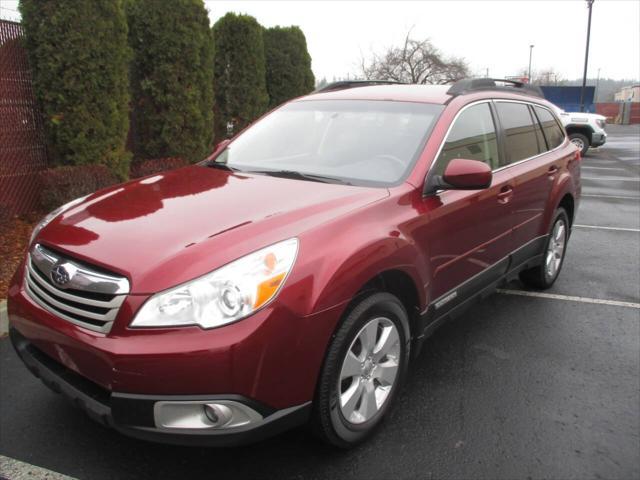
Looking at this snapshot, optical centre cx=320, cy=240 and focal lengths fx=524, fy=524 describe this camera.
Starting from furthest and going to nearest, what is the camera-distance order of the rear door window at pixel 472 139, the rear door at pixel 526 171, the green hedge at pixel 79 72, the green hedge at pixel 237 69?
the green hedge at pixel 237 69 < the green hedge at pixel 79 72 < the rear door at pixel 526 171 < the rear door window at pixel 472 139

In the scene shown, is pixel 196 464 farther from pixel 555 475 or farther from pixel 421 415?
pixel 555 475

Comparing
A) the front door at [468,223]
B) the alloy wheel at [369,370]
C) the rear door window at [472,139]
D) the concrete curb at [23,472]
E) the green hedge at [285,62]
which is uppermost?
the green hedge at [285,62]

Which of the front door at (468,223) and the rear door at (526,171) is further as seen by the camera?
the rear door at (526,171)

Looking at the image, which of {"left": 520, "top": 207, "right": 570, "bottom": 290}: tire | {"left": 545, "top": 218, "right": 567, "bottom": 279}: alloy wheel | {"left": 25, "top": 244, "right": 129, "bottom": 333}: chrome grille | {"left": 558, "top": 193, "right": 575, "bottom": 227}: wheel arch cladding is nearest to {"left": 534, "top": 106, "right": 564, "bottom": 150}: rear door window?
{"left": 558, "top": 193, "right": 575, "bottom": 227}: wheel arch cladding

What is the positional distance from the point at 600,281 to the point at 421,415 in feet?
11.0

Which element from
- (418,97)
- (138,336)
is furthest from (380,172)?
(138,336)

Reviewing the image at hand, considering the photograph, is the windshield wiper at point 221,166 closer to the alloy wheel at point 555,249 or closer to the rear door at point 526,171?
the rear door at point 526,171

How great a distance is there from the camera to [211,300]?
2.00 meters

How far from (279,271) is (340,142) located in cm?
151

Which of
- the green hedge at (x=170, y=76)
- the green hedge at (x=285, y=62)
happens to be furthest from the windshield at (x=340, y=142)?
the green hedge at (x=285, y=62)

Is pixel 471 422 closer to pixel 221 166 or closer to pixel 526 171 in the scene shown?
pixel 526 171

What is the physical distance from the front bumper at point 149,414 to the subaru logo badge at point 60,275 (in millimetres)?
380

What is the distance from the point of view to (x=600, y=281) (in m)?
5.31

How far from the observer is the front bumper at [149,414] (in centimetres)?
199
